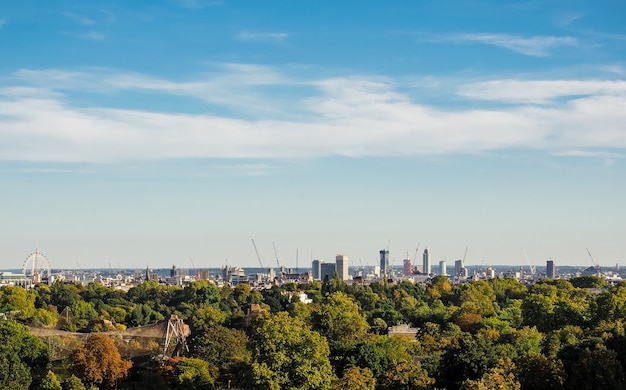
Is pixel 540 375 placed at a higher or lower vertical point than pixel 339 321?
lower

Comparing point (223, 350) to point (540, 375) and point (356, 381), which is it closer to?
point (356, 381)

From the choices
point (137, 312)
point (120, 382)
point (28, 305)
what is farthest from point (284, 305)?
point (120, 382)

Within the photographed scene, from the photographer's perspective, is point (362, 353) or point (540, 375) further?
point (362, 353)

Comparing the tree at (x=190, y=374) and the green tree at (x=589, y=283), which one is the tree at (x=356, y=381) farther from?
the green tree at (x=589, y=283)

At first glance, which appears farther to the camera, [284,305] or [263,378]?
[284,305]

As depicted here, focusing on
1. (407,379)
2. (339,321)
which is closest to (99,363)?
(407,379)

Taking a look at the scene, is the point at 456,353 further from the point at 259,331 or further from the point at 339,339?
the point at 339,339

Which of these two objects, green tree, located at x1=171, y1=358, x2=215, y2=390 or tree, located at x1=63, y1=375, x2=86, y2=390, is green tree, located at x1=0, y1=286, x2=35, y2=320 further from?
green tree, located at x1=171, y1=358, x2=215, y2=390
